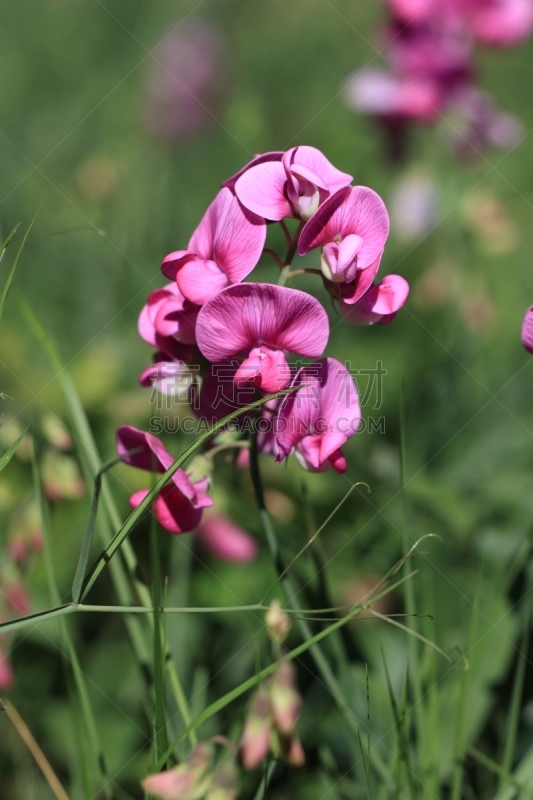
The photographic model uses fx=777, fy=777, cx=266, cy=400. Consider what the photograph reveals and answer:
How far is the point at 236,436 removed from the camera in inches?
32.3

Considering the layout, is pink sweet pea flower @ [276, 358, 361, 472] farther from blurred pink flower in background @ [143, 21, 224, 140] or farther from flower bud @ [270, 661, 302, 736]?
blurred pink flower in background @ [143, 21, 224, 140]

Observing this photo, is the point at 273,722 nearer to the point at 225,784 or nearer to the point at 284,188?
the point at 225,784

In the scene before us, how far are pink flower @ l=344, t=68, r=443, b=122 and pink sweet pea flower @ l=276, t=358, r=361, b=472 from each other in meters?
Answer: 1.42

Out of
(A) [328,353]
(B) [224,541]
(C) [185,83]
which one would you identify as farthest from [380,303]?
(C) [185,83]

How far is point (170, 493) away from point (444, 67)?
5.24ft

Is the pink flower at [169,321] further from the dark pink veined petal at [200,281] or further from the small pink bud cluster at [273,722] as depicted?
the small pink bud cluster at [273,722]

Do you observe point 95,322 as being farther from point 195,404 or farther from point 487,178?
point 487,178

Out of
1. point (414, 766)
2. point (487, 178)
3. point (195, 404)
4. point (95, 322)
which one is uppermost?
point (487, 178)

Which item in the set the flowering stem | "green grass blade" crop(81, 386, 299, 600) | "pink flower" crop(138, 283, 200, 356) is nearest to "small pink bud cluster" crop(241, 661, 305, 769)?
the flowering stem

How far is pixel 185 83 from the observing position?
3.17m

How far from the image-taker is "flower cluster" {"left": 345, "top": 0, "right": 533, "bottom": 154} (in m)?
1.96

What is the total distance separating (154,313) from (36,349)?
1.11 m

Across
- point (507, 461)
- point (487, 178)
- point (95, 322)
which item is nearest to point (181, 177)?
point (95, 322)

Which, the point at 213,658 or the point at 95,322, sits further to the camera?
the point at 95,322
